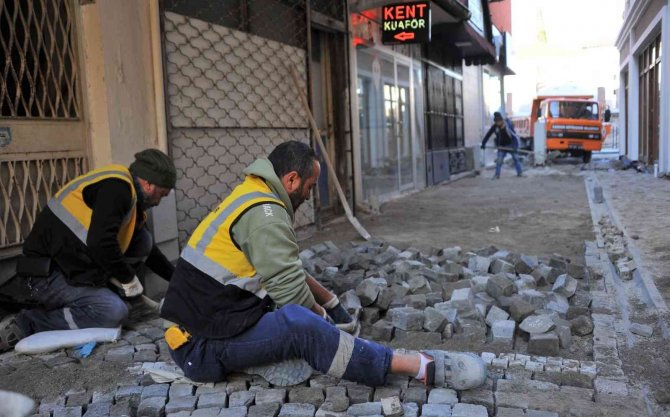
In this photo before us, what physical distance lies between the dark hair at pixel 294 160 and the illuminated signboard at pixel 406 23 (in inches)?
269

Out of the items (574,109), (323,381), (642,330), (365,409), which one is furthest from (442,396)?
(574,109)

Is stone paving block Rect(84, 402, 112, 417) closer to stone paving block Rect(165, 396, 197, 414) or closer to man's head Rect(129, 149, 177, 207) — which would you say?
stone paving block Rect(165, 396, 197, 414)

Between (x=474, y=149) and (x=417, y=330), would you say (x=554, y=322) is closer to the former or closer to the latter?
(x=417, y=330)

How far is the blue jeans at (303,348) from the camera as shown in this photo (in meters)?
2.76

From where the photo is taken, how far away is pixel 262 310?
2.87 m

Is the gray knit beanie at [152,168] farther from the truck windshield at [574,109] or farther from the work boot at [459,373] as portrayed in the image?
the truck windshield at [574,109]

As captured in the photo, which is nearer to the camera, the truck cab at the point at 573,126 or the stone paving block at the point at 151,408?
the stone paving block at the point at 151,408

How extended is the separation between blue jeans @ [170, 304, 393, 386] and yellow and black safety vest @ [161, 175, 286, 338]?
75mm

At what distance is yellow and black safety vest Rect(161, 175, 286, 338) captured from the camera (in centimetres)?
271

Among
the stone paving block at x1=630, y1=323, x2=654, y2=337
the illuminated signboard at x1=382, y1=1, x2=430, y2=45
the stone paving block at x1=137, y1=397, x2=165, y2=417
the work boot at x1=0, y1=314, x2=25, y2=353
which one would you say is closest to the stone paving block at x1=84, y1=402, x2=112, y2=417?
the stone paving block at x1=137, y1=397, x2=165, y2=417

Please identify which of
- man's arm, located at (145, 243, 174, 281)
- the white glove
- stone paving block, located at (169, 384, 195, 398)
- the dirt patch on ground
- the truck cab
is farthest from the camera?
the truck cab

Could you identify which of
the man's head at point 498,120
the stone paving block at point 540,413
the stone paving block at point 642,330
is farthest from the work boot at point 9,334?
the man's head at point 498,120

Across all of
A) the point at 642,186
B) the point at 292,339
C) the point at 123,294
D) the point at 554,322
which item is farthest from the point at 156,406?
the point at 642,186

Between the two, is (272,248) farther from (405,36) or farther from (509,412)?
(405,36)
